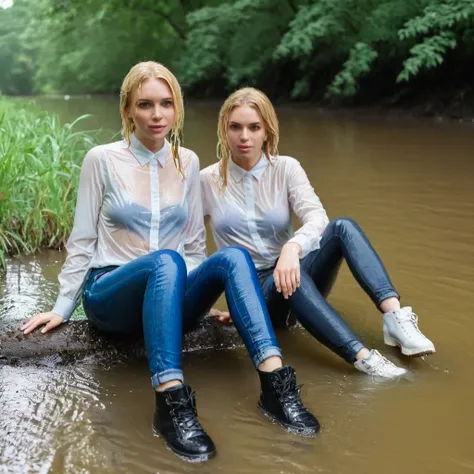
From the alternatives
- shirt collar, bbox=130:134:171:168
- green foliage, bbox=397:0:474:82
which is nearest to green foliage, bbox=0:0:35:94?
green foliage, bbox=397:0:474:82

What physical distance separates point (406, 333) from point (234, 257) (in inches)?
28.5

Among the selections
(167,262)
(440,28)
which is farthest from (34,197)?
(440,28)

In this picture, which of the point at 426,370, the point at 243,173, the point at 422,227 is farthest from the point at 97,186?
the point at 422,227

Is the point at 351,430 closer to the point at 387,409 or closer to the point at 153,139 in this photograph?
the point at 387,409

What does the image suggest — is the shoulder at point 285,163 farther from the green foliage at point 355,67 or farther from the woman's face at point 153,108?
the green foliage at point 355,67

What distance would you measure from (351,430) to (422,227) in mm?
2704

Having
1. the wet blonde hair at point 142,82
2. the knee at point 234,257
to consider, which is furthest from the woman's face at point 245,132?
the knee at point 234,257

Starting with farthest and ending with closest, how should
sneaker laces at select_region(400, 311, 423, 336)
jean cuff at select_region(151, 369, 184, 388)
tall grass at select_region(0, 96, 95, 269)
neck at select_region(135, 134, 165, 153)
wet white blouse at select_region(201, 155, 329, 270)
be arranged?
1. tall grass at select_region(0, 96, 95, 269)
2. wet white blouse at select_region(201, 155, 329, 270)
3. sneaker laces at select_region(400, 311, 423, 336)
4. neck at select_region(135, 134, 165, 153)
5. jean cuff at select_region(151, 369, 184, 388)

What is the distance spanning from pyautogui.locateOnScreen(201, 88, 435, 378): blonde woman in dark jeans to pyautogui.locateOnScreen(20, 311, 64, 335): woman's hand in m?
0.62

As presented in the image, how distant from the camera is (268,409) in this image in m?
2.07

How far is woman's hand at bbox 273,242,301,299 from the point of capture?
226 centimetres

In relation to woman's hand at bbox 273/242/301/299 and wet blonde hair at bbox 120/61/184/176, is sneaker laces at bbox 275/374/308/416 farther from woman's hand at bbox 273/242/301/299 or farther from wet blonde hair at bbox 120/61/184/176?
wet blonde hair at bbox 120/61/184/176

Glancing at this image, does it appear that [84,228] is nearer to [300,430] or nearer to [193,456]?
[193,456]

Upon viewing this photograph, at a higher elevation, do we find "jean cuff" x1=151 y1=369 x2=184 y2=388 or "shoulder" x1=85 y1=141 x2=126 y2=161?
"shoulder" x1=85 y1=141 x2=126 y2=161
